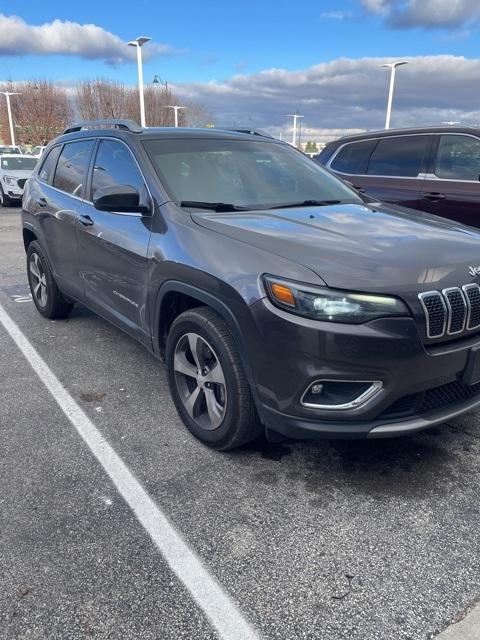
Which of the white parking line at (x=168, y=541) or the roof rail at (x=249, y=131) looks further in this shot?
the roof rail at (x=249, y=131)

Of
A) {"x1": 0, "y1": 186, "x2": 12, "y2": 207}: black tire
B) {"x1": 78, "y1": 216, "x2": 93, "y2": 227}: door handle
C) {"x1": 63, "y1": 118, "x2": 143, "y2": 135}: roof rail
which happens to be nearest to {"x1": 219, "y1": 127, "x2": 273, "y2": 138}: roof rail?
{"x1": 63, "y1": 118, "x2": 143, "y2": 135}: roof rail

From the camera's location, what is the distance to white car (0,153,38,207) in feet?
57.0

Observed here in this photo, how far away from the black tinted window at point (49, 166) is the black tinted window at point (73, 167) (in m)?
0.13

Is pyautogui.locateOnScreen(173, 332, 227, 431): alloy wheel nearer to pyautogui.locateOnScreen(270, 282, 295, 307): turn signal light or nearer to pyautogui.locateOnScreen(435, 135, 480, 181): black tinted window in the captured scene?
pyautogui.locateOnScreen(270, 282, 295, 307): turn signal light

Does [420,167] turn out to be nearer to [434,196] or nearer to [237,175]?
[434,196]

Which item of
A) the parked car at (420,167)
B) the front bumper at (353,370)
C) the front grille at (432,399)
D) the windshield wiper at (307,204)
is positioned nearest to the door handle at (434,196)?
the parked car at (420,167)

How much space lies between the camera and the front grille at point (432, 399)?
243cm

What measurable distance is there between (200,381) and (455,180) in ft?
14.6

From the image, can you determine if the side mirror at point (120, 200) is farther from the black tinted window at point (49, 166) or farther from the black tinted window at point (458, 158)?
the black tinted window at point (458, 158)

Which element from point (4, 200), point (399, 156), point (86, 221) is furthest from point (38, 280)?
point (4, 200)

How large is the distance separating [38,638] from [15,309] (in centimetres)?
458

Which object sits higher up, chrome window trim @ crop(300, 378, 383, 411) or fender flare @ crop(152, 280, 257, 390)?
fender flare @ crop(152, 280, 257, 390)

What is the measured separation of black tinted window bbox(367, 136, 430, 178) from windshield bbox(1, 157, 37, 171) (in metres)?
15.1

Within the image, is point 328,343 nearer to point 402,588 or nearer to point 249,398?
point 249,398
